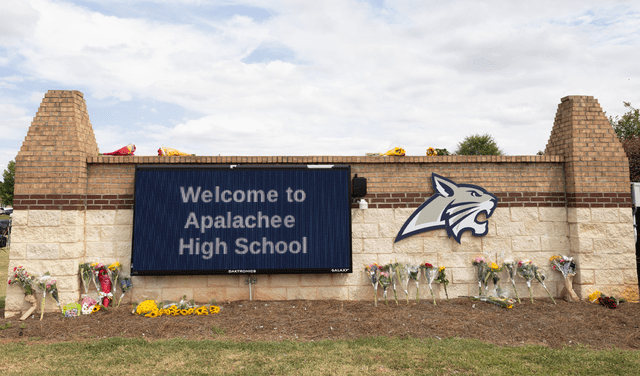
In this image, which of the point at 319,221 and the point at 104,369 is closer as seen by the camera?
the point at 104,369

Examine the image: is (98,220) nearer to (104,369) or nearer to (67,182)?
(67,182)

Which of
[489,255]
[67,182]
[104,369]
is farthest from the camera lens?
[489,255]

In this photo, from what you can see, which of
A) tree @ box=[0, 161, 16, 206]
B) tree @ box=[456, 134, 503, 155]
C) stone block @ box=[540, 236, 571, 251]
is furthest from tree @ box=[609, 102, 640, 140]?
tree @ box=[0, 161, 16, 206]

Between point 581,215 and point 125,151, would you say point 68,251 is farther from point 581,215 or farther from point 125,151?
point 581,215

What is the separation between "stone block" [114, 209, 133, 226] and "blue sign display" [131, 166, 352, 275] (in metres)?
0.29

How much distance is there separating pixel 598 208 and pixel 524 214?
1.53 metres

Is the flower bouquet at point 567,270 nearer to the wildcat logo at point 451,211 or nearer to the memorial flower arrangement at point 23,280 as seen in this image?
the wildcat logo at point 451,211

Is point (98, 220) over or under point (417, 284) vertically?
over

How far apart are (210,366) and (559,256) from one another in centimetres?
724

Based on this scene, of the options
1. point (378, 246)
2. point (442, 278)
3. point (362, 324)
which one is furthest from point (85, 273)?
point (442, 278)

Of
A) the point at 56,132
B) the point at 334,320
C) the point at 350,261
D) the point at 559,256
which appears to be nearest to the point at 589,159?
the point at 559,256

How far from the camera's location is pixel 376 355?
512 cm

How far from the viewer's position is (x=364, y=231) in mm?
7883

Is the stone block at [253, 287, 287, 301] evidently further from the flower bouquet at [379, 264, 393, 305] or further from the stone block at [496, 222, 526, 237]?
the stone block at [496, 222, 526, 237]
